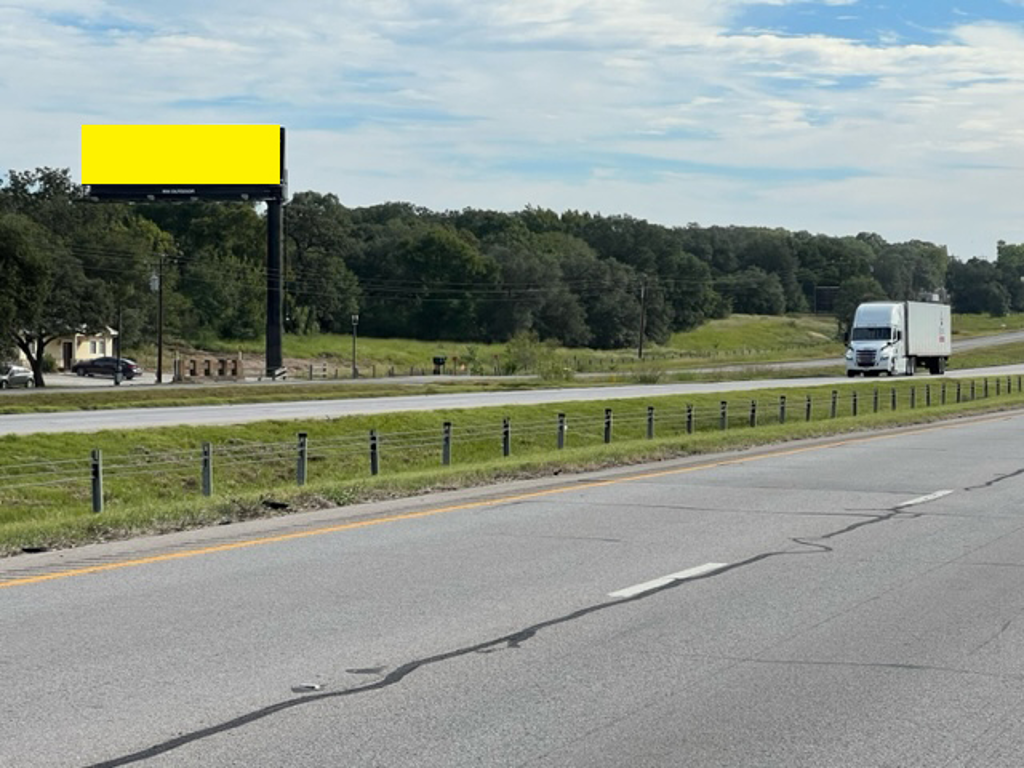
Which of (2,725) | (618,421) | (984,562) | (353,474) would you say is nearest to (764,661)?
(2,725)

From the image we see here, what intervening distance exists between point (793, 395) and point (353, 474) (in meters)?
33.8

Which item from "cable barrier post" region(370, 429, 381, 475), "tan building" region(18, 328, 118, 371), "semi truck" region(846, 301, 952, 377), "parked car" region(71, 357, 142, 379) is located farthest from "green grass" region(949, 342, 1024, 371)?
"cable barrier post" region(370, 429, 381, 475)

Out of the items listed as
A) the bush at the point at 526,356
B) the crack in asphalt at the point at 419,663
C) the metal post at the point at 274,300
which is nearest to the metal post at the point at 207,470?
the crack in asphalt at the point at 419,663

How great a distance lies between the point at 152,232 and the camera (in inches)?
5192

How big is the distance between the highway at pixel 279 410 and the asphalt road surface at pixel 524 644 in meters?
21.1

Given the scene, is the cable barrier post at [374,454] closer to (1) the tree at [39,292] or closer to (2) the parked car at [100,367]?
(1) the tree at [39,292]

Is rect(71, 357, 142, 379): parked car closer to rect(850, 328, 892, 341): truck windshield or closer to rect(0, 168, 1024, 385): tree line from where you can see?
rect(0, 168, 1024, 385): tree line

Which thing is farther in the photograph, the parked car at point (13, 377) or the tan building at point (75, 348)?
the tan building at point (75, 348)

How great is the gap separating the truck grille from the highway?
61.8 ft

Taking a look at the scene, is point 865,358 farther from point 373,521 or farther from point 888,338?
point 373,521

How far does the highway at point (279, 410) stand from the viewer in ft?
117

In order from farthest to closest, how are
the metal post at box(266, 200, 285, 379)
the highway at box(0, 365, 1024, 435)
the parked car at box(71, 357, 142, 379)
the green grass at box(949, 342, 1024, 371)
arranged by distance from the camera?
the green grass at box(949, 342, 1024, 371), the parked car at box(71, 357, 142, 379), the metal post at box(266, 200, 285, 379), the highway at box(0, 365, 1024, 435)

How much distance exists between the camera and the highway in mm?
35812

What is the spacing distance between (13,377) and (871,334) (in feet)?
151
